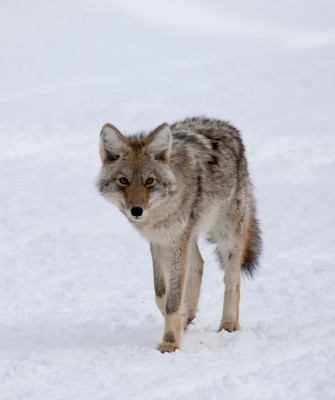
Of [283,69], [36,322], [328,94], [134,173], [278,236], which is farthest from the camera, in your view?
[283,69]

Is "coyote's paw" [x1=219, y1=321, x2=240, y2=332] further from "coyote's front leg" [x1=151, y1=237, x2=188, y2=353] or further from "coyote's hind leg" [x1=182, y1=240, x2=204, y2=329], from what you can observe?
"coyote's front leg" [x1=151, y1=237, x2=188, y2=353]

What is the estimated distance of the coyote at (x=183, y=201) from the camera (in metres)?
6.12

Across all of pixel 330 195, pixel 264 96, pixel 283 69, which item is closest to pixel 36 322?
pixel 330 195

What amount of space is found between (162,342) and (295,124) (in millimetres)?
13128

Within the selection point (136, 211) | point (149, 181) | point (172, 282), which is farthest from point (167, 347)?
point (149, 181)

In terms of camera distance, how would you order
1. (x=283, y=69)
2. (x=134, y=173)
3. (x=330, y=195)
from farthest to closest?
(x=283, y=69)
(x=330, y=195)
(x=134, y=173)

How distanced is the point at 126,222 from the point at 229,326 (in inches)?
209

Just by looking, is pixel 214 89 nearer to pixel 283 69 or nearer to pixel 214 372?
pixel 283 69

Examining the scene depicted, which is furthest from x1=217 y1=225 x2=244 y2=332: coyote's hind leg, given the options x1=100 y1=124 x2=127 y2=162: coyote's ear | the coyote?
x1=100 y1=124 x2=127 y2=162: coyote's ear

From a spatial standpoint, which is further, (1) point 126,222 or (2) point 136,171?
(1) point 126,222

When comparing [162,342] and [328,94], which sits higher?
[162,342]

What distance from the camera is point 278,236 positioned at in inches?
448

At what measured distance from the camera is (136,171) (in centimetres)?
606

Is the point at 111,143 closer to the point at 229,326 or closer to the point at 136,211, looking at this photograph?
the point at 136,211
